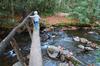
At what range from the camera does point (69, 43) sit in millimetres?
9062

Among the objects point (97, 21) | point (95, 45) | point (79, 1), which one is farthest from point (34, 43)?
point (79, 1)

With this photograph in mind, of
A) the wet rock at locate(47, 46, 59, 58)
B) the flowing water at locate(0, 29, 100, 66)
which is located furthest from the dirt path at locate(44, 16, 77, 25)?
the wet rock at locate(47, 46, 59, 58)

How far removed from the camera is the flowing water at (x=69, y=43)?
267 inches

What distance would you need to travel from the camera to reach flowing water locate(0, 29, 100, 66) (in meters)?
6.78

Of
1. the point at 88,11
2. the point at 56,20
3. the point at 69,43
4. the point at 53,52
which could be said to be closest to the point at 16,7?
the point at 56,20

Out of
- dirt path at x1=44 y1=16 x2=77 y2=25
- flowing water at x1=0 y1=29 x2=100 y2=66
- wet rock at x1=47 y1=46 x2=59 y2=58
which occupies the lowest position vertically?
flowing water at x1=0 y1=29 x2=100 y2=66

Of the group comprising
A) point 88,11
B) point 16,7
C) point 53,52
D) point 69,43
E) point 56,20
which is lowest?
point 69,43

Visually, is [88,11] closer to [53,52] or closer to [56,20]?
[56,20]

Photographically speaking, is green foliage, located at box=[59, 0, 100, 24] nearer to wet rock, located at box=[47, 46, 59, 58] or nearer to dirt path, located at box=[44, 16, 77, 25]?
dirt path, located at box=[44, 16, 77, 25]

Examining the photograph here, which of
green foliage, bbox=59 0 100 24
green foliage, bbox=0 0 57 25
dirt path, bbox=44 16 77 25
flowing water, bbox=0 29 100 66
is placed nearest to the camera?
flowing water, bbox=0 29 100 66

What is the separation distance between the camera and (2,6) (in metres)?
11.4

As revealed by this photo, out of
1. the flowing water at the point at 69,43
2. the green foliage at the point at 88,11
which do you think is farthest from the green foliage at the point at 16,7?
the flowing water at the point at 69,43

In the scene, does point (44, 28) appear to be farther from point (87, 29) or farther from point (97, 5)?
point (97, 5)

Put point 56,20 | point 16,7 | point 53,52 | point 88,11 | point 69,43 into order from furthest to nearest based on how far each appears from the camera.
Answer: point 88,11 → point 56,20 → point 16,7 → point 69,43 → point 53,52
